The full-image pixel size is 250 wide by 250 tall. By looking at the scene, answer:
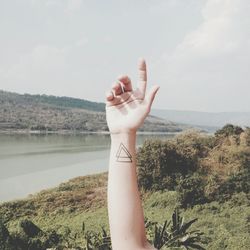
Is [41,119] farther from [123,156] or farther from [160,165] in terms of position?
Answer: [123,156]

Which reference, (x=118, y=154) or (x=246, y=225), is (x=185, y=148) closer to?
(x=246, y=225)

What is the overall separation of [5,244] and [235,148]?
11.3 meters

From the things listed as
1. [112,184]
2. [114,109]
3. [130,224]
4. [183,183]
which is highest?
[114,109]

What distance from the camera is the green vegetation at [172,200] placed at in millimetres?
9375

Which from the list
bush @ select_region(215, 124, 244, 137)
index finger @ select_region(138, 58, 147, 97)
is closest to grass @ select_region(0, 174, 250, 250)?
bush @ select_region(215, 124, 244, 137)

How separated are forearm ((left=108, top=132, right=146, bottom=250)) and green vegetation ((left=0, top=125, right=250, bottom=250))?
7035 mm

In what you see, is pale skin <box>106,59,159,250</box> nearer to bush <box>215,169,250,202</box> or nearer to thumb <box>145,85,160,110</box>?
thumb <box>145,85,160,110</box>

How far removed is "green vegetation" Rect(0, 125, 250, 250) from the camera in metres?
9.38

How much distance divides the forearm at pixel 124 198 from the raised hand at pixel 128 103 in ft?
0.13

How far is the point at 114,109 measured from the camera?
1646 millimetres

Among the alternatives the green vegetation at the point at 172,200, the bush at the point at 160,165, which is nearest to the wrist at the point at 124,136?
the green vegetation at the point at 172,200

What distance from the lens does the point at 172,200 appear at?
43.7 feet

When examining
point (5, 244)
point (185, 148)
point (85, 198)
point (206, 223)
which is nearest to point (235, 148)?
point (185, 148)

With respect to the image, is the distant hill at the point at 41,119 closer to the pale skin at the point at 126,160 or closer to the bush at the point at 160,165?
the bush at the point at 160,165
